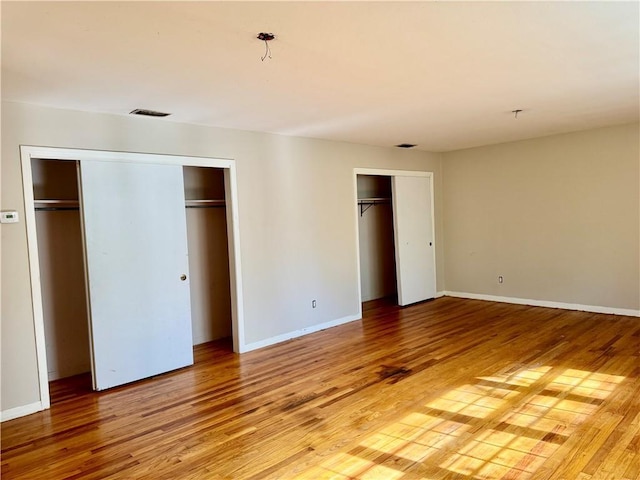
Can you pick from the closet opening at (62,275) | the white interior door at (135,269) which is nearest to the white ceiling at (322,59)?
the white interior door at (135,269)

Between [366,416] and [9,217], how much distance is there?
120 inches

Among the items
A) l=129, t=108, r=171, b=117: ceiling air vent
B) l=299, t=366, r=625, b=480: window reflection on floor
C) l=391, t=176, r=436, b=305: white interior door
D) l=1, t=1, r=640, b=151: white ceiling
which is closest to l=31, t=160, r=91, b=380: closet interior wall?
l=129, t=108, r=171, b=117: ceiling air vent

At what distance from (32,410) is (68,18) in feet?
9.64

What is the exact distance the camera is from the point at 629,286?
5426mm

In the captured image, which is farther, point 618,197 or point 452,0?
point 618,197

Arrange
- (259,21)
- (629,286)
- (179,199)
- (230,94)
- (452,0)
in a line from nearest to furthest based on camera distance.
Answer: (452,0) → (259,21) → (230,94) → (179,199) → (629,286)

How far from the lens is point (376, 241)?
7.25 meters

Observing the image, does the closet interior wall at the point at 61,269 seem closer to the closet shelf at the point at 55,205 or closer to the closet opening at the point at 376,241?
the closet shelf at the point at 55,205

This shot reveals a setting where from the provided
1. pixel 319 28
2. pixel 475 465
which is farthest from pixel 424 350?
pixel 319 28

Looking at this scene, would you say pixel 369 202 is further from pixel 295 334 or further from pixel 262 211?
pixel 295 334

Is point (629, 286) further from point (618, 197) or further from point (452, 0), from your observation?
point (452, 0)

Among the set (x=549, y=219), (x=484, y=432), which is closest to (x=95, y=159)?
(x=484, y=432)

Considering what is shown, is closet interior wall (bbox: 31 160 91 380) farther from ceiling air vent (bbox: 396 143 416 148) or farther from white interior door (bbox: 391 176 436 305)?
white interior door (bbox: 391 176 436 305)

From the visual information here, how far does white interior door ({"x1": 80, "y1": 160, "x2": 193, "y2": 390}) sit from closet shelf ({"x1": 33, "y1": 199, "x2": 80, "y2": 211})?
394mm
